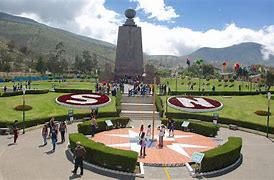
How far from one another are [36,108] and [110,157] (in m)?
22.1

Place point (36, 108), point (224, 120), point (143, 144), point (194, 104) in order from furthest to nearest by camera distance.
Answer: point (194, 104) → point (36, 108) → point (224, 120) → point (143, 144)

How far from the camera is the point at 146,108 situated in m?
43.2

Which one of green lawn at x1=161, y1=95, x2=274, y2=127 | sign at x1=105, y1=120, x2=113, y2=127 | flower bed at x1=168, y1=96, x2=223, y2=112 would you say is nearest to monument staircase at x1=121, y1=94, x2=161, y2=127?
green lawn at x1=161, y1=95, x2=274, y2=127

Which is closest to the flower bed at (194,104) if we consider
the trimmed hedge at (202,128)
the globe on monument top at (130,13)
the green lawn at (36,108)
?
the green lawn at (36,108)

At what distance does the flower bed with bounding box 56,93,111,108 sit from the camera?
41875 millimetres

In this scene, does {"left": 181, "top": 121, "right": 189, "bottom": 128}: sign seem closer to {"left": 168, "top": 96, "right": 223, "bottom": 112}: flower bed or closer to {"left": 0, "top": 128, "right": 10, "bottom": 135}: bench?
{"left": 168, "top": 96, "right": 223, "bottom": 112}: flower bed

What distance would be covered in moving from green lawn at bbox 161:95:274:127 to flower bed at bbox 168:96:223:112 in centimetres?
79

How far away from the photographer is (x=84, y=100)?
4372 centimetres

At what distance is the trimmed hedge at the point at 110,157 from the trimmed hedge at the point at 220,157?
13.5ft

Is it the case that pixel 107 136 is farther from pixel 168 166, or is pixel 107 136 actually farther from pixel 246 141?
pixel 246 141

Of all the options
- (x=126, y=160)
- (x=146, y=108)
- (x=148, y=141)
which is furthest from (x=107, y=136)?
(x=146, y=108)

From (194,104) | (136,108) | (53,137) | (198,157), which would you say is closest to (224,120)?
(194,104)

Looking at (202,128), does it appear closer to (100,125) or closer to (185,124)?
(185,124)

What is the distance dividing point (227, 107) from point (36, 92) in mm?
25369
